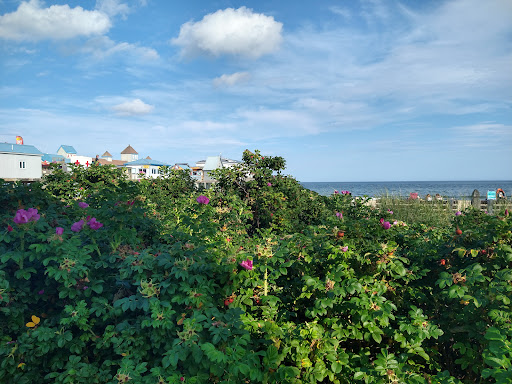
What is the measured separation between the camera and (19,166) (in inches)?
1275

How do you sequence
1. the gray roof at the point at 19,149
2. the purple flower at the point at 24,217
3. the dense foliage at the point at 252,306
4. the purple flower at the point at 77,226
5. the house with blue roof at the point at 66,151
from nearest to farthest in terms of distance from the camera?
the dense foliage at the point at 252,306, the purple flower at the point at 24,217, the purple flower at the point at 77,226, the gray roof at the point at 19,149, the house with blue roof at the point at 66,151

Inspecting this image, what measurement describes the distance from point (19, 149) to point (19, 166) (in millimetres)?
1687

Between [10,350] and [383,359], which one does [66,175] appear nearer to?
[10,350]

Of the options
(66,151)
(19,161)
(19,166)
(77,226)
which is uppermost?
(66,151)

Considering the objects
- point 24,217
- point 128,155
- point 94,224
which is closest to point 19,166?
point 24,217

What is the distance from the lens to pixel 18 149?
3231cm

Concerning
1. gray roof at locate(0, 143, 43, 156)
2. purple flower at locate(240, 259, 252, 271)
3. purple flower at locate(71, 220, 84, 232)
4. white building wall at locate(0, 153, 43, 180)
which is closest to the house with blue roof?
gray roof at locate(0, 143, 43, 156)

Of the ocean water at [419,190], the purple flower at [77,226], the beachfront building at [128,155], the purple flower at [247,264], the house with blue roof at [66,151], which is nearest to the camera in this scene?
the purple flower at [247,264]

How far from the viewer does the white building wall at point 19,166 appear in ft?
102

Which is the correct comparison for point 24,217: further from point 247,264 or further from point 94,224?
point 247,264

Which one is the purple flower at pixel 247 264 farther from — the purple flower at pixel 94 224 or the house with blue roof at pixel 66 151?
the house with blue roof at pixel 66 151

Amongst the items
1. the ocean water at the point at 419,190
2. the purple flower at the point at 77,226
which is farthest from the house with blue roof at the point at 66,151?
the purple flower at the point at 77,226

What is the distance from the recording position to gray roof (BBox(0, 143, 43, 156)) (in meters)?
31.3

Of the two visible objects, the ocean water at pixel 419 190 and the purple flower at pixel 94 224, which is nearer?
the purple flower at pixel 94 224
